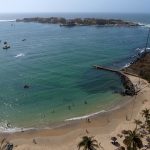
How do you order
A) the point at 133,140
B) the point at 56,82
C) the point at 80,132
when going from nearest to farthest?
the point at 133,140, the point at 80,132, the point at 56,82

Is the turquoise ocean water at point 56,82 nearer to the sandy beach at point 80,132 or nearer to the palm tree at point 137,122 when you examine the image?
the sandy beach at point 80,132

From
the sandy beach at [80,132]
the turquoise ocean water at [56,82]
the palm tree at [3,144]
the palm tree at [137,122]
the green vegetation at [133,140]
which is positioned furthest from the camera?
the turquoise ocean water at [56,82]

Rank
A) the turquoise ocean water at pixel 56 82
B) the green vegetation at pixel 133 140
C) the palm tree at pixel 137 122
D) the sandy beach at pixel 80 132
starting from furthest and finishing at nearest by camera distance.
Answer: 1. the turquoise ocean water at pixel 56 82
2. the palm tree at pixel 137 122
3. the sandy beach at pixel 80 132
4. the green vegetation at pixel 133 140

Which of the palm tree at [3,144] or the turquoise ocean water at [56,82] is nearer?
the palm tree at [3,144]

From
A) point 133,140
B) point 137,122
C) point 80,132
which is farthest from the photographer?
point 137,122

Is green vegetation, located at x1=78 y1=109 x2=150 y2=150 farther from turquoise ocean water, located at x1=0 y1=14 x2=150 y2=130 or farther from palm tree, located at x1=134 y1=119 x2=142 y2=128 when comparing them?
turquoise ocean water, located at x1=0 y1=14 x2=150 y2=130

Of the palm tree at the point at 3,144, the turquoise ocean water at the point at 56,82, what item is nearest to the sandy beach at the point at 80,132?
the palm tree at the point at 3,144

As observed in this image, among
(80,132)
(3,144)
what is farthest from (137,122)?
(3,144)

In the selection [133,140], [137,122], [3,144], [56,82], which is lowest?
[3,144]

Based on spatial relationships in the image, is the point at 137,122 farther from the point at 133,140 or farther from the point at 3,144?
the point at 3,144

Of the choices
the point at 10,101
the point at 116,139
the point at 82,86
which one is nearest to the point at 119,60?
the point at 82,86

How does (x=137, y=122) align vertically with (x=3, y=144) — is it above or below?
above
